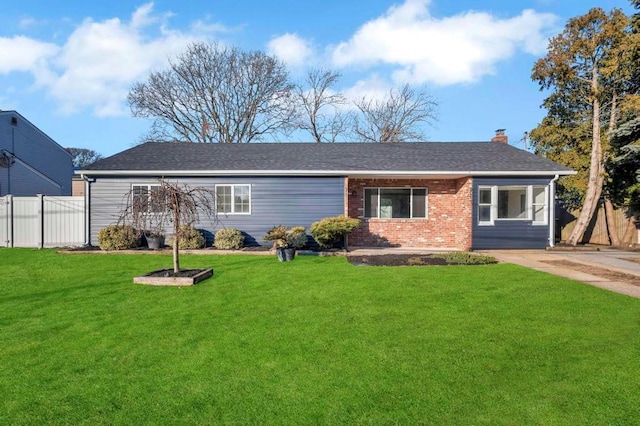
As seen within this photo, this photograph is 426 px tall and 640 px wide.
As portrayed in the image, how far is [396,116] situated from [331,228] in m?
20.8

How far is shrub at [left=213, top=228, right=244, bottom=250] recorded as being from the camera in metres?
11.6

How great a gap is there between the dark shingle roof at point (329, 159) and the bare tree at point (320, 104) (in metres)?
14.0

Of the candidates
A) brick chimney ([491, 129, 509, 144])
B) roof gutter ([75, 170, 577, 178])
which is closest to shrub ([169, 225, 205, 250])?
A: roof gutter ([75, 170, 577, 178])

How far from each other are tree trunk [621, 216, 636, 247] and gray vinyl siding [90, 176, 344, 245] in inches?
442

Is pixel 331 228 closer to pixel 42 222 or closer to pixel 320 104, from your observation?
pixel 42 222

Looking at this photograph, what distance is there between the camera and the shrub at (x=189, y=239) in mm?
11609

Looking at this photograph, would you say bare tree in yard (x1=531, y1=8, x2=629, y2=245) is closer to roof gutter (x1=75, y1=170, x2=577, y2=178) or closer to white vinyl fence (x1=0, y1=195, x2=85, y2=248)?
roof gutter (x1=75, y1=170, x2=577, y2=178)

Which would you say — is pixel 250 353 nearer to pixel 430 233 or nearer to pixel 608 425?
pixel 608 425

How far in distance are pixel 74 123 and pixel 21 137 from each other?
346cm

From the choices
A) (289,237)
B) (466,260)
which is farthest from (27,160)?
(466,260)

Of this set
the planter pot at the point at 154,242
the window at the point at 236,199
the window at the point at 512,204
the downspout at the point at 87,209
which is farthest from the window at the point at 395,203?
the downspout at the point at 87,209

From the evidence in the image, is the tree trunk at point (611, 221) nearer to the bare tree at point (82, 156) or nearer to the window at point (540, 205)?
the window at point (540, 205)

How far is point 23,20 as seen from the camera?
1230 centimetres

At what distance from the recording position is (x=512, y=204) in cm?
1252
